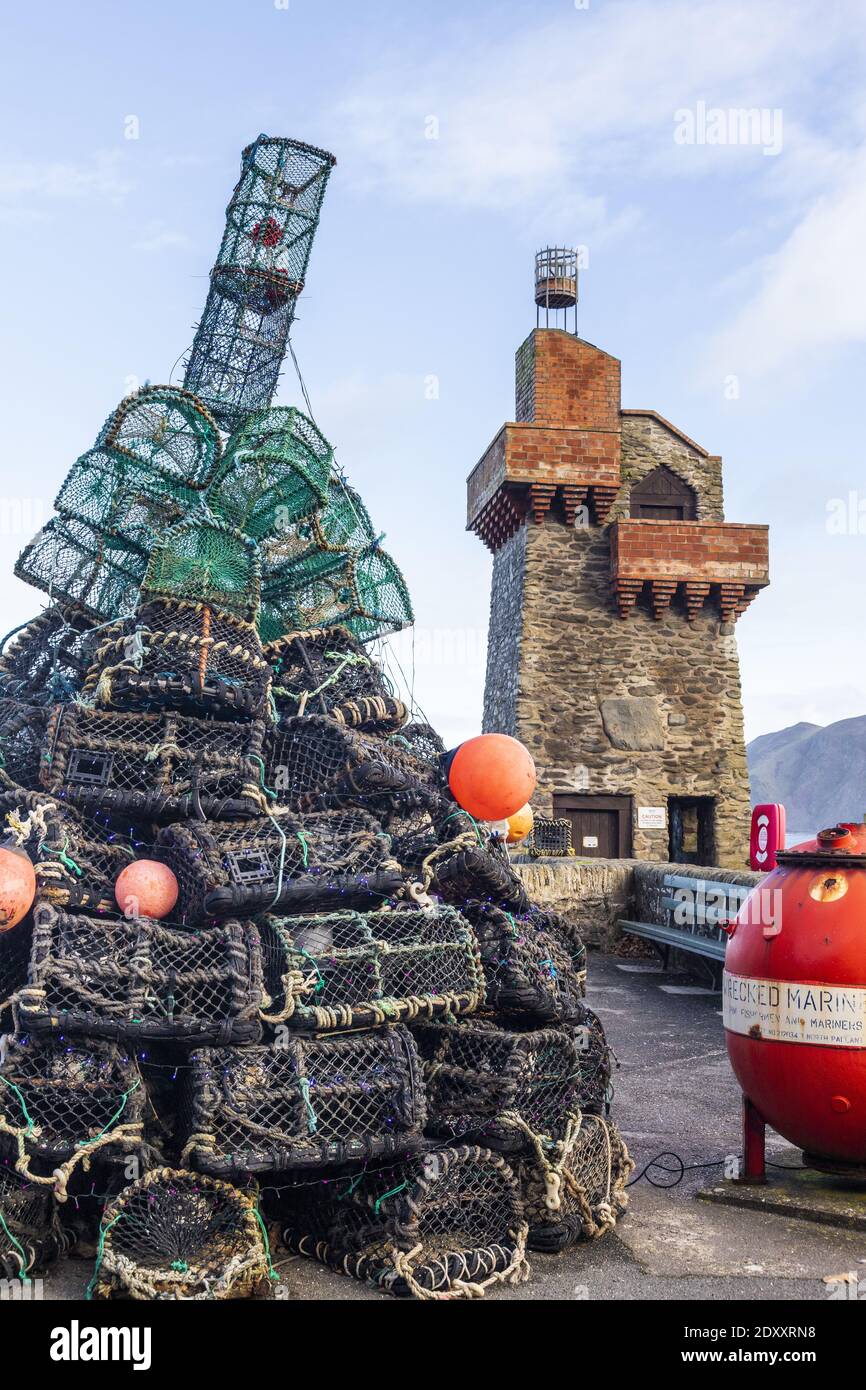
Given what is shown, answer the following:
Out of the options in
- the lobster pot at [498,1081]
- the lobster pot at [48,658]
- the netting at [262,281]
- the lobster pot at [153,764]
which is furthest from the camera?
the netting at [262,281]

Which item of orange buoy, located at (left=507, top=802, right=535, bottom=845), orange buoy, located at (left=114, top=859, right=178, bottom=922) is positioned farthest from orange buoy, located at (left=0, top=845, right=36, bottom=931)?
orange buoy, located at (left=507, top=802, right=535, bottom=845)

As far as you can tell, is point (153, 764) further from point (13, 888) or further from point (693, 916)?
point (693, 916)

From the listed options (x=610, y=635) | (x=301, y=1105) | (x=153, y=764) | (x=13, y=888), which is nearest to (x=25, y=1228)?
(x=301, y=1105)

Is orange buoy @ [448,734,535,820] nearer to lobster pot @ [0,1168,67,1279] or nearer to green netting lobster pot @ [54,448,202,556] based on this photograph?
green netting lobster pot @ [54,448,202,556]

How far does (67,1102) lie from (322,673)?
8.14 feet

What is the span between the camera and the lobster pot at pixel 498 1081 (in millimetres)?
4223

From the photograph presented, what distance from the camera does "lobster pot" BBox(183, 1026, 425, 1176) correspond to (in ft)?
12.1

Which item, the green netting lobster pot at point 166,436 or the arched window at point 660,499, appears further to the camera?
the arched window at point 660,499

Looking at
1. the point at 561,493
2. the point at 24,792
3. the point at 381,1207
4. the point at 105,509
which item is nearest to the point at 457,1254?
the point at 381,1207

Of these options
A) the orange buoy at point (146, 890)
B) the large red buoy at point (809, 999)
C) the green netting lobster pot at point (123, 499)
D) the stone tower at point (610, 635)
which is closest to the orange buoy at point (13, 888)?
the orange buoy at point (146, 890)

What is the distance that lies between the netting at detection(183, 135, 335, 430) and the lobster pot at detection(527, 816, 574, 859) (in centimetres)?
1031

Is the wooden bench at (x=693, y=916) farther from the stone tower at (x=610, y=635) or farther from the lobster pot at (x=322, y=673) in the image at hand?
the stone tower at (x=610, y=635)

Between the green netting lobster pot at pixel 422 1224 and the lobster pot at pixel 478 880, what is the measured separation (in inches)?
47.4

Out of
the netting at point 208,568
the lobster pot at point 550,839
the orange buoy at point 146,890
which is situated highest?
the netting at point 208,568
